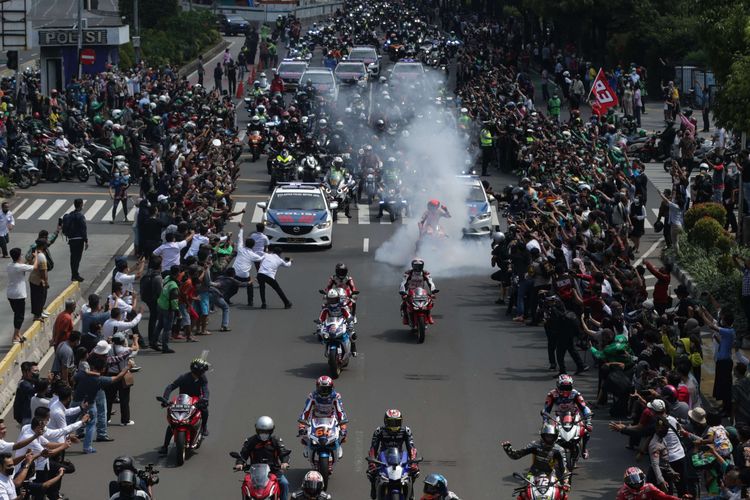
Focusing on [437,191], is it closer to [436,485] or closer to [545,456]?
[545,456]

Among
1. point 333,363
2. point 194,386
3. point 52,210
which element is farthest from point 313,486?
point 52,210

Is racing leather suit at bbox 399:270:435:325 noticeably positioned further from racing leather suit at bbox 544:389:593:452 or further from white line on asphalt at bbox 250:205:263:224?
white line on asphalt at bbox 250:205:263:224

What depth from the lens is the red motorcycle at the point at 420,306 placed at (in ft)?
86.7

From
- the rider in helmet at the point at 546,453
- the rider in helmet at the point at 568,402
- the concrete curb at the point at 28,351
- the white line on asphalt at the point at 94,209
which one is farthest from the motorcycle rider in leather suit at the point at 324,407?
the white line on asphalt at the point at 94,209

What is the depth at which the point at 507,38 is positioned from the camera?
84.2m

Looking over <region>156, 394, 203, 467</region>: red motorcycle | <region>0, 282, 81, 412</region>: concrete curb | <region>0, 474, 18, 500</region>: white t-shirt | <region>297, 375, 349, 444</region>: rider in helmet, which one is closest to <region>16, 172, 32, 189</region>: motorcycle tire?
<region>0, 282, 81, 412</region>: concrete curb

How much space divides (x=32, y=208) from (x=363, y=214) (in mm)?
8852

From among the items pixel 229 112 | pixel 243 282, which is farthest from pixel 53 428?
pixel 229 112

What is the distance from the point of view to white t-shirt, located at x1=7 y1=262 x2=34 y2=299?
25.6m

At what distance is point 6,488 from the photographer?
50.9 feet

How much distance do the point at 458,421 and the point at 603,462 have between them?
2.57 meters

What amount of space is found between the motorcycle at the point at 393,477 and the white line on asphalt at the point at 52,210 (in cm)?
2389

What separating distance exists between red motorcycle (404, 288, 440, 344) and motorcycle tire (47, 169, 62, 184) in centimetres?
2071

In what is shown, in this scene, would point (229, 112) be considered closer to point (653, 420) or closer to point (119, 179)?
point (119, 179)
